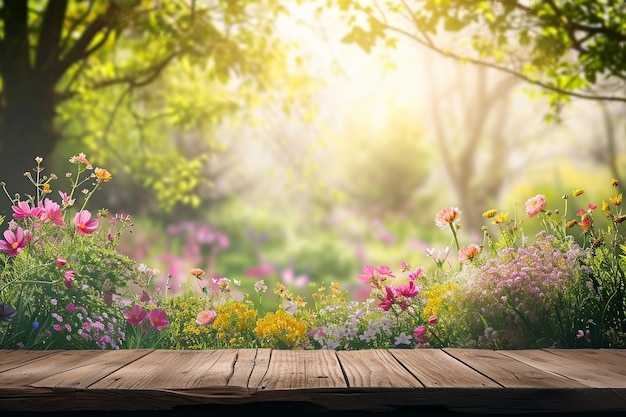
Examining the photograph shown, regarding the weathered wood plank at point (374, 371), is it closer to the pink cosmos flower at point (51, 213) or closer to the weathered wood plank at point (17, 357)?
the weathered wood plank at point (17, 357)

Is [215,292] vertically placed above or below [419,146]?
below

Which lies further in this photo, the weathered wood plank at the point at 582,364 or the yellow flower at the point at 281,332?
the yellow flower at the point at 281,332

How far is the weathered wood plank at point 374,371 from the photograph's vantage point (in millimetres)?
1876

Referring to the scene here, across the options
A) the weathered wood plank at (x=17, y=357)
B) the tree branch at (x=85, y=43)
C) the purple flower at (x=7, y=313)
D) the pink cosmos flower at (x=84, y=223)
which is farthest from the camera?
the tree branch at (x=85, y=43)

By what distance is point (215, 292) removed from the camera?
3.62 meters

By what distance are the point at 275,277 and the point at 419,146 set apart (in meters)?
3.71

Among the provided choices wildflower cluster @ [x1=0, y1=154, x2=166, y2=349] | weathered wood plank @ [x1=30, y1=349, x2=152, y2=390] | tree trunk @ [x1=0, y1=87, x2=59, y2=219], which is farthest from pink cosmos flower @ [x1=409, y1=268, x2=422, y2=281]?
tree trunk @ [x1=0, y1=87, x2=59, y2=219]

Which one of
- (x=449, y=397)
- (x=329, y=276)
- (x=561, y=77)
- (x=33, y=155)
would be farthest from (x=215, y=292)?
(x=329, y=276)

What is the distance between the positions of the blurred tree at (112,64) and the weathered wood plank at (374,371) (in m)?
3.04

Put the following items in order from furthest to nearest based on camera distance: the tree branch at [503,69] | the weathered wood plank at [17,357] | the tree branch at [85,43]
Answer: the tree branch at [85,43] < the tree branch at [503,69] < the weathered wood plank at [17,357]

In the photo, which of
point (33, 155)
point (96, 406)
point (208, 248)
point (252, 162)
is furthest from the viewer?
point (252, 162)

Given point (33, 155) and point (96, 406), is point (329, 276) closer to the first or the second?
point (33, 155)

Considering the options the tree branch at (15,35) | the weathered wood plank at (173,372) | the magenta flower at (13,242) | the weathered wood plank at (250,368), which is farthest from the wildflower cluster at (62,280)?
the tree branch at (15,35)

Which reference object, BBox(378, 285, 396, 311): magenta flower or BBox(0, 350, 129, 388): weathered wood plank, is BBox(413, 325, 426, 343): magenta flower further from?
BBox(0, 350, 129, 388): weathered wood plank
